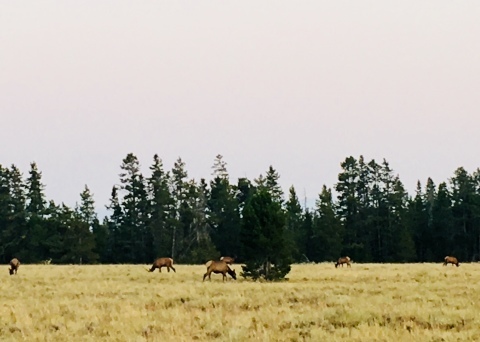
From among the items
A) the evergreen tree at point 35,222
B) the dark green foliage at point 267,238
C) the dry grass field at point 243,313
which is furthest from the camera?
the evergreen tree at point 35,222

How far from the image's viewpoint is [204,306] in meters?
19.1

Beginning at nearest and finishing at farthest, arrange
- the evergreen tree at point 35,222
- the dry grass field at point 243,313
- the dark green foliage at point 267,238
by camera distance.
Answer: the dry grass field at point 243,313 → the dark green foliage at point 267,238 → the evergreen tree at point 35,222

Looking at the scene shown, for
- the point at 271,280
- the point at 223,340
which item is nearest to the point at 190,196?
the point at 271,280

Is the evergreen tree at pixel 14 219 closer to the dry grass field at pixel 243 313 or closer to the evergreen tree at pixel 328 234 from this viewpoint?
the evergreen tree at pixel 328 234

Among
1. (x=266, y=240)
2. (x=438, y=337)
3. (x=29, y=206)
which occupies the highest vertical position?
(x=29, y=206)

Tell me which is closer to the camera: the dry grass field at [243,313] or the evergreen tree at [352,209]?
the dry grass field at [243,313]

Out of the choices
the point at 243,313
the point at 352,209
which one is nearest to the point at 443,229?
the point at 352,209

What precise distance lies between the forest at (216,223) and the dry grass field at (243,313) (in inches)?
1834

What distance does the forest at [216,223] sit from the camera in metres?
73.2

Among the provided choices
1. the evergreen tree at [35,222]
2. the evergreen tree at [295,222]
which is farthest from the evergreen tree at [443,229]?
the evergreen tree at [35,222]

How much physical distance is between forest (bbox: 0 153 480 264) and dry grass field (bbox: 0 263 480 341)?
46.6 m

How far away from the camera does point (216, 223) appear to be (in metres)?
78.9

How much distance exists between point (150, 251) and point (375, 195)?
95.6 feet

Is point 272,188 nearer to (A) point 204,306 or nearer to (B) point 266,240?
(B) point 266,240
